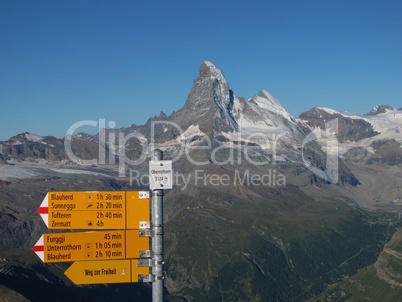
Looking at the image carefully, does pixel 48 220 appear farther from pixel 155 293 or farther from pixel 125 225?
pixel 155 293

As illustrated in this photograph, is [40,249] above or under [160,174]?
under

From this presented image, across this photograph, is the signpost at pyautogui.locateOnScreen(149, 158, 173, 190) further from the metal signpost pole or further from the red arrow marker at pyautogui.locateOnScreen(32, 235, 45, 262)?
the red arrow marker at pyautogui.locateOnScreen(32, 235, 45, 262)

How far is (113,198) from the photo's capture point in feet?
80.5

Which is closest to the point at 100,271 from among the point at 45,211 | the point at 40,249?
the point at 40,249

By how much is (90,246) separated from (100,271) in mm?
1154

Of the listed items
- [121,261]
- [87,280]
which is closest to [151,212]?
[121,261]

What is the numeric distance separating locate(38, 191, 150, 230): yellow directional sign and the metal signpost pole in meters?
0.83

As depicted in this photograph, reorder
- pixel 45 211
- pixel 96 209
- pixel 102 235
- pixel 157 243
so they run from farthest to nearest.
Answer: pixel 45 211, pixel 102 235, pixel 96 209, pixel 157 243

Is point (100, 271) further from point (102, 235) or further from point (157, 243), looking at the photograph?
point (157, 243)

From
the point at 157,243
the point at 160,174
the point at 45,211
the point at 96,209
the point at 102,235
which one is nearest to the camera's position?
the point at 157,243

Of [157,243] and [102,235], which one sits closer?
[157,243]

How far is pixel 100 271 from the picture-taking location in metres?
25.1

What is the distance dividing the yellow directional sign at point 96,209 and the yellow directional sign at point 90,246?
0.43 metres

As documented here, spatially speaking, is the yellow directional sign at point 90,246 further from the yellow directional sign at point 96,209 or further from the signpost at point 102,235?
the yellow directional sign at point 96,209
